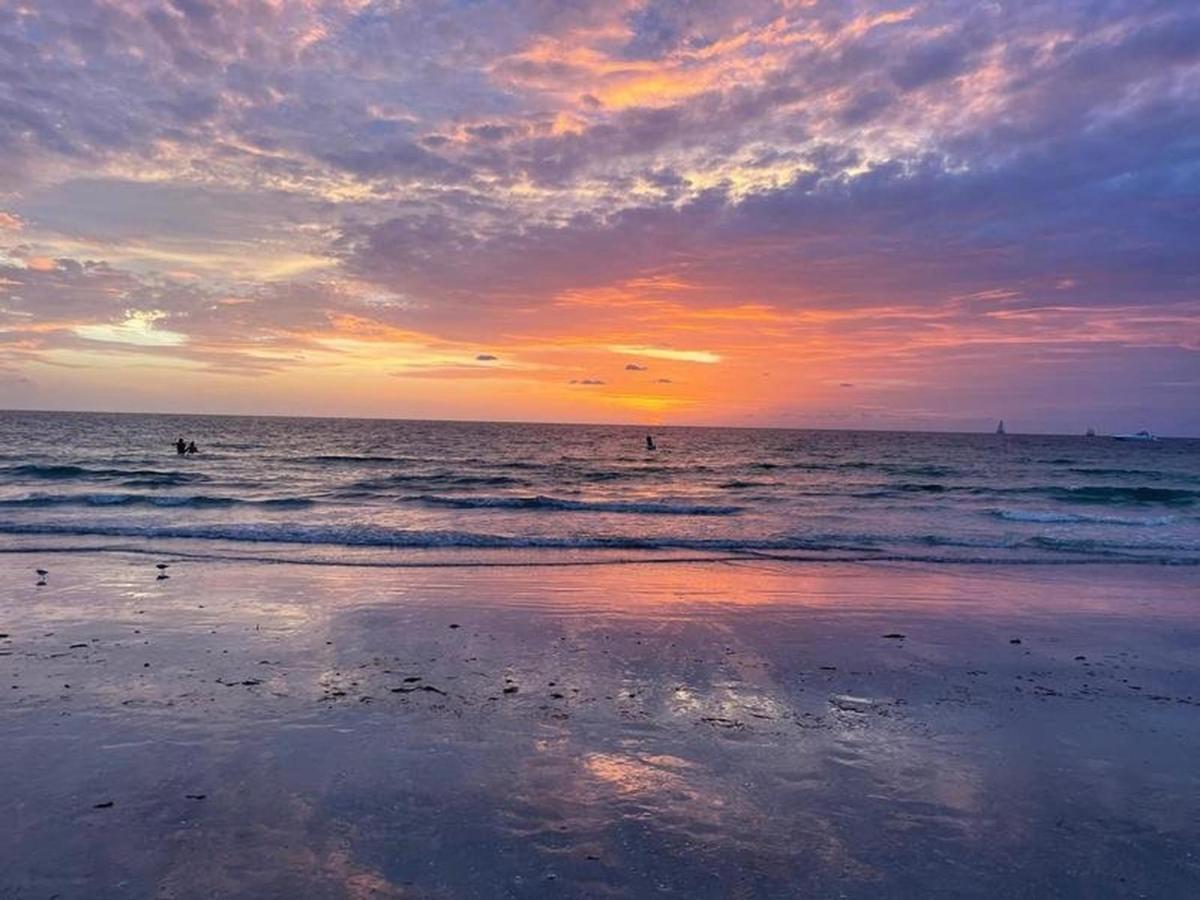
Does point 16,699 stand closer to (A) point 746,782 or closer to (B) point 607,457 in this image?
(A) point 746,782

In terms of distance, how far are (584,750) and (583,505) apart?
2494cm

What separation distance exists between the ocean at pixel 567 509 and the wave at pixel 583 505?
8cm

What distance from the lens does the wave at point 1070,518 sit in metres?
29.0

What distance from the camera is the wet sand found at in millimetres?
4957

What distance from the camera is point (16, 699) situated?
7.75 m

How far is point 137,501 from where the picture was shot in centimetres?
2881

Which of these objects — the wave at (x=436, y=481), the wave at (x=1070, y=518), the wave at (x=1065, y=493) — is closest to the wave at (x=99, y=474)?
the wave at (x=436, y=481)

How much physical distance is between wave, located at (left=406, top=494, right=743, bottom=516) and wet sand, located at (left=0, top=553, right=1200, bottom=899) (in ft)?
56.3

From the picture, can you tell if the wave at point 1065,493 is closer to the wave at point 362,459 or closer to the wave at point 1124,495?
the wave at point 1124,495

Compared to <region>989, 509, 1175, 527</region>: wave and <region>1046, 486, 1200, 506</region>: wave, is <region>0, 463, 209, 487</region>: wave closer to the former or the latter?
<region>989, 509, 1175, 527</region>: wave

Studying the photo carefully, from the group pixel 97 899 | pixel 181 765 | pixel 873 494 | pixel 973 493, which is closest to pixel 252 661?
pixel 181 765

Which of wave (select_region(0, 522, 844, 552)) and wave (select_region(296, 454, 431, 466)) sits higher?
wave (select_region(296, 454, 431, 466))

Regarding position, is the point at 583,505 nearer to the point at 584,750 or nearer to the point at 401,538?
the point at 401,538

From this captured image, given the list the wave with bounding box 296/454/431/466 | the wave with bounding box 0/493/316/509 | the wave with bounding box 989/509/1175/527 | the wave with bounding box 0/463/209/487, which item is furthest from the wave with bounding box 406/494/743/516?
the wave with bounding box 296/454/431/466
